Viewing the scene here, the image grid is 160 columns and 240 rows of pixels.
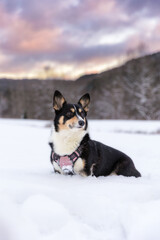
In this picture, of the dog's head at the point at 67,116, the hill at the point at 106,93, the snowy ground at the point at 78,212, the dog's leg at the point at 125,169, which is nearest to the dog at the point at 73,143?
the dog's head at the point at 67,116

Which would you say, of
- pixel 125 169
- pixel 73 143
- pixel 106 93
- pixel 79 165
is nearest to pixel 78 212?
pixel 79 165

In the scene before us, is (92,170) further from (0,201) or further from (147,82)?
(147,82)

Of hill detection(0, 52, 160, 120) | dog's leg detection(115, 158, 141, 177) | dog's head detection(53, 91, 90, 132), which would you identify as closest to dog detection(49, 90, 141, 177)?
dog's head detection(53, 91, 90, 132)

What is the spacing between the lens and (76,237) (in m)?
2.30

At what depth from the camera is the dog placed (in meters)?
3.86

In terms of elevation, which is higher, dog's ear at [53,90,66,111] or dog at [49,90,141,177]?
dog's ear at [53,90,66,111]

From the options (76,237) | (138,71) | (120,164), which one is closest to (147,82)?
(138,71)

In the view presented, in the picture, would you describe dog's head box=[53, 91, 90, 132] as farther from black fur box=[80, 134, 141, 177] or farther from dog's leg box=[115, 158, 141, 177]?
dog's leg box=[115, 158, 141, 177]

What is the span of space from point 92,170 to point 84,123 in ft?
2.46

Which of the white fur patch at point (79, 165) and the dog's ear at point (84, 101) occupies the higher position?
the dog's ear at point (84, 101)

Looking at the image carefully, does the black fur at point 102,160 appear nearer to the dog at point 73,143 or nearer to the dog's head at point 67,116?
the dog at point 73,143

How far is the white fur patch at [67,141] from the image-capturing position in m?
3.93

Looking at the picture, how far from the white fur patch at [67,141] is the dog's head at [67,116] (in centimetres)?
7

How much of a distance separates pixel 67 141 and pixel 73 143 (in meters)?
0.09
